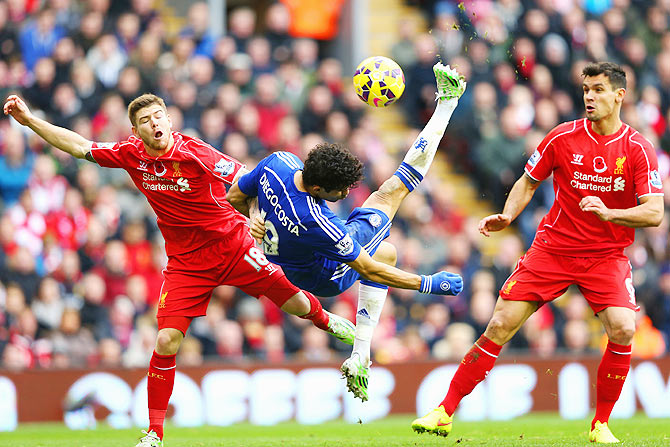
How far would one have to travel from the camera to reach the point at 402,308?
14422 millimetres

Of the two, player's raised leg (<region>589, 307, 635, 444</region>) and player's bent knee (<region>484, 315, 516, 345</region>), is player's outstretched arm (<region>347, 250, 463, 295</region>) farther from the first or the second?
player's raised leg (<region>589, 307, 635, 444</region>)

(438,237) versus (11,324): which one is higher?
(438,237)

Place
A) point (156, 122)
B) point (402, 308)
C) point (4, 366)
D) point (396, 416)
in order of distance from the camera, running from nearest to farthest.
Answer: point (156, 122), point (4, 366), point (396, 416), point (402, 308)

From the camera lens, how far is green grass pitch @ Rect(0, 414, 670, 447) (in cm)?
930

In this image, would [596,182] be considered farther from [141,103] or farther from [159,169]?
[141,103]

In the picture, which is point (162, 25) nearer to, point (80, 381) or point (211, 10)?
point (211, 10)

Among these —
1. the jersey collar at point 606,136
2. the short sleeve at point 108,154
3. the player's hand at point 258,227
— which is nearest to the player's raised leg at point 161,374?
the player's hand at point 258,227

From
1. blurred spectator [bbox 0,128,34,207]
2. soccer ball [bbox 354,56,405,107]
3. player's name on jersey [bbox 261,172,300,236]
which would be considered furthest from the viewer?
blurred spectator [bbox 0,128,34,207]

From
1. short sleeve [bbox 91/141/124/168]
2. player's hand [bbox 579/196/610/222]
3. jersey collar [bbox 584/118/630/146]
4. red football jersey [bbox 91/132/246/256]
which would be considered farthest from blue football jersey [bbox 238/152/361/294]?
jersey collar [bbox 584/118/630/146]

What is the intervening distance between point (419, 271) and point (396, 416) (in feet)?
7.07

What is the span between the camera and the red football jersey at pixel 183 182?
29.1 ft

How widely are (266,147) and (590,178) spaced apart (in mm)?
6397

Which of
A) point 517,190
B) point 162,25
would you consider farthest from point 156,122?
point 162,25

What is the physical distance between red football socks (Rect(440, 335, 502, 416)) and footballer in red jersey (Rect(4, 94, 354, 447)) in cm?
160
